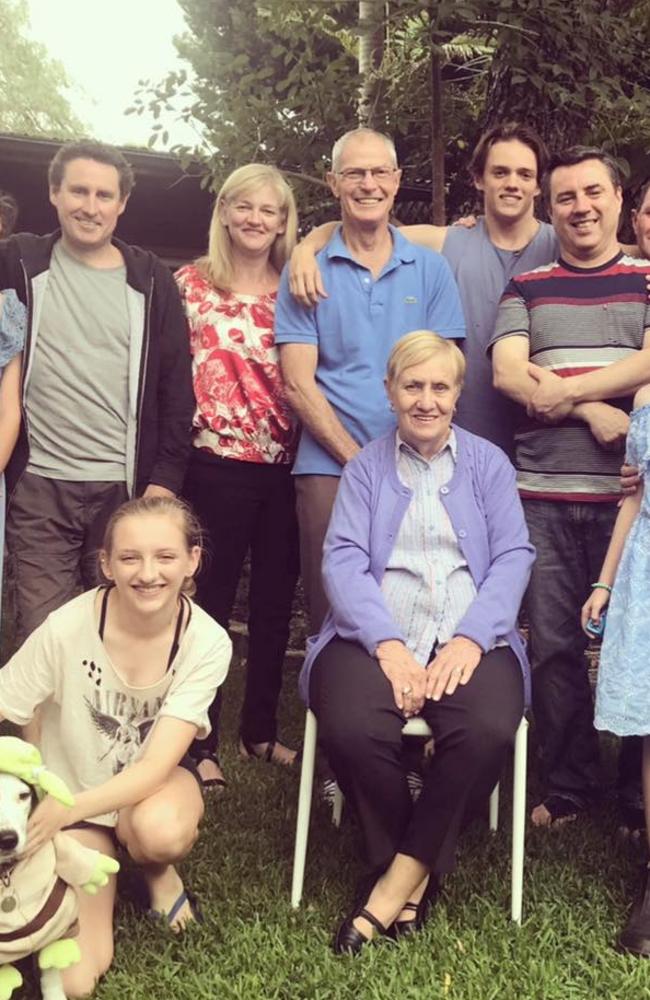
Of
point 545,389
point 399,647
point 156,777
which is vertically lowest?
point 156,777

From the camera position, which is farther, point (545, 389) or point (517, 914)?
point (545, 389)

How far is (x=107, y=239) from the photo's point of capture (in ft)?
11.4

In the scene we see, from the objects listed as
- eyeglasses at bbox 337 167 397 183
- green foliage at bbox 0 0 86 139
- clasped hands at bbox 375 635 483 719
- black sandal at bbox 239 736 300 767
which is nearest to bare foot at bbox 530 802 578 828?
clasped hands at bbox 375 635 483 719

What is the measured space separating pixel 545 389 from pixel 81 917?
185 cm

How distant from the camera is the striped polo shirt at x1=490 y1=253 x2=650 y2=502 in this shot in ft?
10.6

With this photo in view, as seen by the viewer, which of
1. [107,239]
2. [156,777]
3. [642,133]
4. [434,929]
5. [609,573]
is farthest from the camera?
[642,133]

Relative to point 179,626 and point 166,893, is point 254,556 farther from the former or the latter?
point 166,893

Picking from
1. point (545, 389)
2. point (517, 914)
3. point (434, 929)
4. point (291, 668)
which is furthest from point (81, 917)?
point (291, 668)

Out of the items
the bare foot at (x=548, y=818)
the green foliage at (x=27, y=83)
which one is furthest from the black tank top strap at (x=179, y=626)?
the green foliage at (x=27, y=83)

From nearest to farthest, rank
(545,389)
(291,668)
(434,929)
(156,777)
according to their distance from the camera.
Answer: (156,777), (434,929), (545,389), (291,668)

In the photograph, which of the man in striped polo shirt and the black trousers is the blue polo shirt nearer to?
the man in striped polo shirt

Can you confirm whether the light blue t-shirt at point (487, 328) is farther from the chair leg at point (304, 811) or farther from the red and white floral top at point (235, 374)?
the chair leg at point (304, 811)

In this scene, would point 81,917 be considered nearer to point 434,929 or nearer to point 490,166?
point 434,929

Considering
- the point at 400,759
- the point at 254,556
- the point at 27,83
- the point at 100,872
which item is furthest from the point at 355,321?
the point at 27,83
